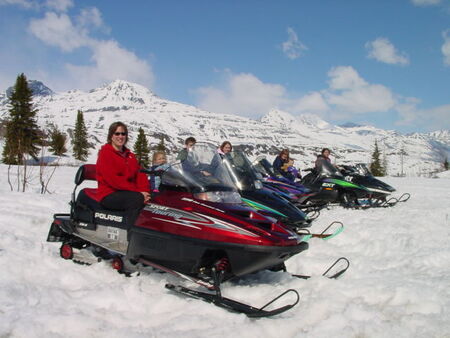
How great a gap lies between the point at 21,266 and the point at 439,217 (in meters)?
7.60

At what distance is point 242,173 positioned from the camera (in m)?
6.68

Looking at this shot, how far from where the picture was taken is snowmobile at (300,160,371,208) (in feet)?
31.2

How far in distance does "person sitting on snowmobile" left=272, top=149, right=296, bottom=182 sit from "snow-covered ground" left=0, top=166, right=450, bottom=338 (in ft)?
13.7

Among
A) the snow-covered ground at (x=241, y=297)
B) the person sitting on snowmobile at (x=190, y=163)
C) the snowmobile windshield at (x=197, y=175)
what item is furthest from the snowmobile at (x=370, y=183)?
the person sitting on snowmobile at (x=190, y=163)

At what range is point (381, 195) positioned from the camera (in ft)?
31.5

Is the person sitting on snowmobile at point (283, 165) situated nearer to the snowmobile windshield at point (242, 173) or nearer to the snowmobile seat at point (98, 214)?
the snowmobile windshield at point (242, 173)

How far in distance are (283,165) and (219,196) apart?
6553 mm

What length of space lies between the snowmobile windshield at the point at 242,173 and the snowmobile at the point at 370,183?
157 inches

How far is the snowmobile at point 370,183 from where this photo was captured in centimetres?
956

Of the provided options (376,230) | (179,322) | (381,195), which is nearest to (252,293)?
(179,322)

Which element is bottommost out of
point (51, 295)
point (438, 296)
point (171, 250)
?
point (51, 295)

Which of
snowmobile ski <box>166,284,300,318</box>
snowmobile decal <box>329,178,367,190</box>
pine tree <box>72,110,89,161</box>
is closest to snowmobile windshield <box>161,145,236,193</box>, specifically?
snowmobile ski <box>166,284,300,318</box>

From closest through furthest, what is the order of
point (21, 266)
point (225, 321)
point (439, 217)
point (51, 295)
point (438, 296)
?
point (225, 321), point (438, 296), point (51, 295), point (21, 266), point (439, 217)

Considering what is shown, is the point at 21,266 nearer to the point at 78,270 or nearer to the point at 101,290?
the point at 78,270
